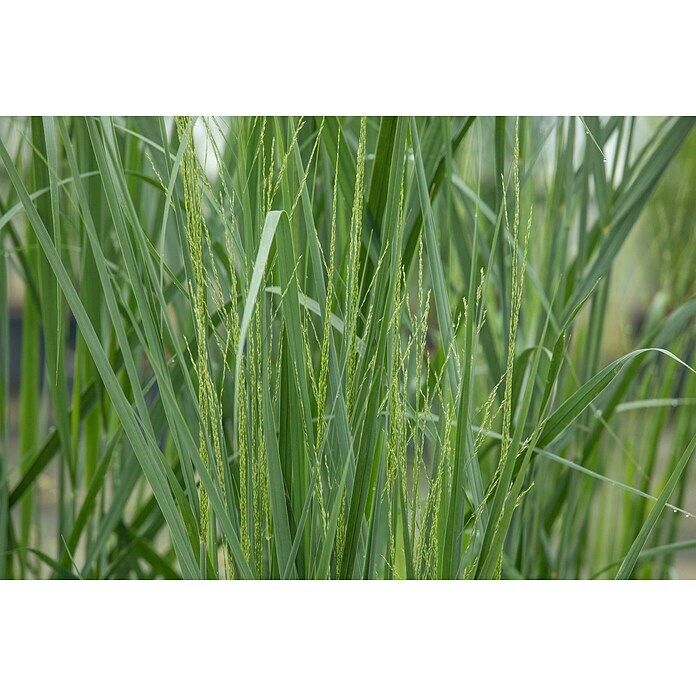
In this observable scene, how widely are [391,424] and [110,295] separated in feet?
0.55
